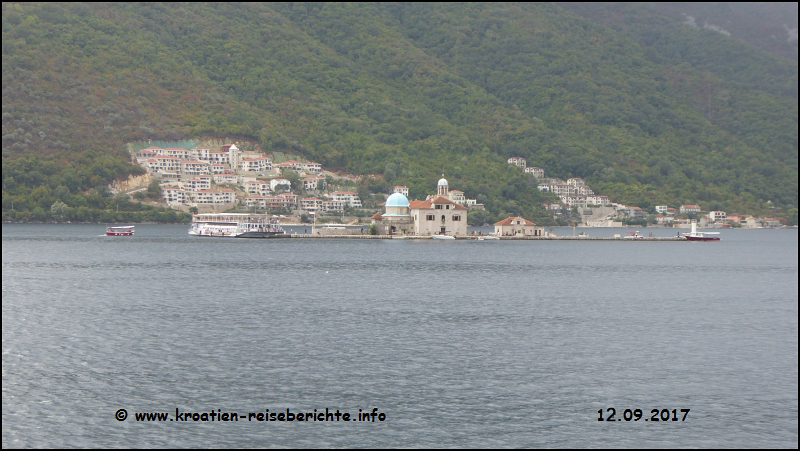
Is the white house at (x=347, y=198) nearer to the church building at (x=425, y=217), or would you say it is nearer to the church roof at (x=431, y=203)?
the church building at (x=425, y=217)

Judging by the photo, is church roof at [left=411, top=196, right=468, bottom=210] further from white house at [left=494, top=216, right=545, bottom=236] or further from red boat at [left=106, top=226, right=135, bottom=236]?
red boat at [left=106, top=226, right=135, bottom=236]

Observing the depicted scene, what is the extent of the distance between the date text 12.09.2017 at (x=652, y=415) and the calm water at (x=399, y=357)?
0.56 ft

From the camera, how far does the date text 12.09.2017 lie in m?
24.0

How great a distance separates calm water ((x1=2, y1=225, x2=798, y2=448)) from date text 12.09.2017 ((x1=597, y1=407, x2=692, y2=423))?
0.56 ft

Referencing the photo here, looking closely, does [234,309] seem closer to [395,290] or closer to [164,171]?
[395,290]

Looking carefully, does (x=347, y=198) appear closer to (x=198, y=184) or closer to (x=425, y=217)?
(x=198, y=184)

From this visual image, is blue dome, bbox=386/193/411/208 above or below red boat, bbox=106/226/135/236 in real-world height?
above

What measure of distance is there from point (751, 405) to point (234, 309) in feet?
87.9

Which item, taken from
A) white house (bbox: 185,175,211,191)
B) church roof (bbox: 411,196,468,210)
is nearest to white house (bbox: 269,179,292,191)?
white house (bbox: 185,175,211,191)

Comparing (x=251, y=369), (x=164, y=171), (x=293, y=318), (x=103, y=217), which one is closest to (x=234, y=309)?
(x=293, y=318)

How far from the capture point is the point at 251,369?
2912 centimetres

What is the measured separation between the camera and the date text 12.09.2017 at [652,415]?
24.0 m

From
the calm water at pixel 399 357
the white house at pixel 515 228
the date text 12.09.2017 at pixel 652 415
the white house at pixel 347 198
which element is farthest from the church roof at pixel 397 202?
the date text 12.09.2017 at pixel 652 415

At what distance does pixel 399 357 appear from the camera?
31391 millimetres
